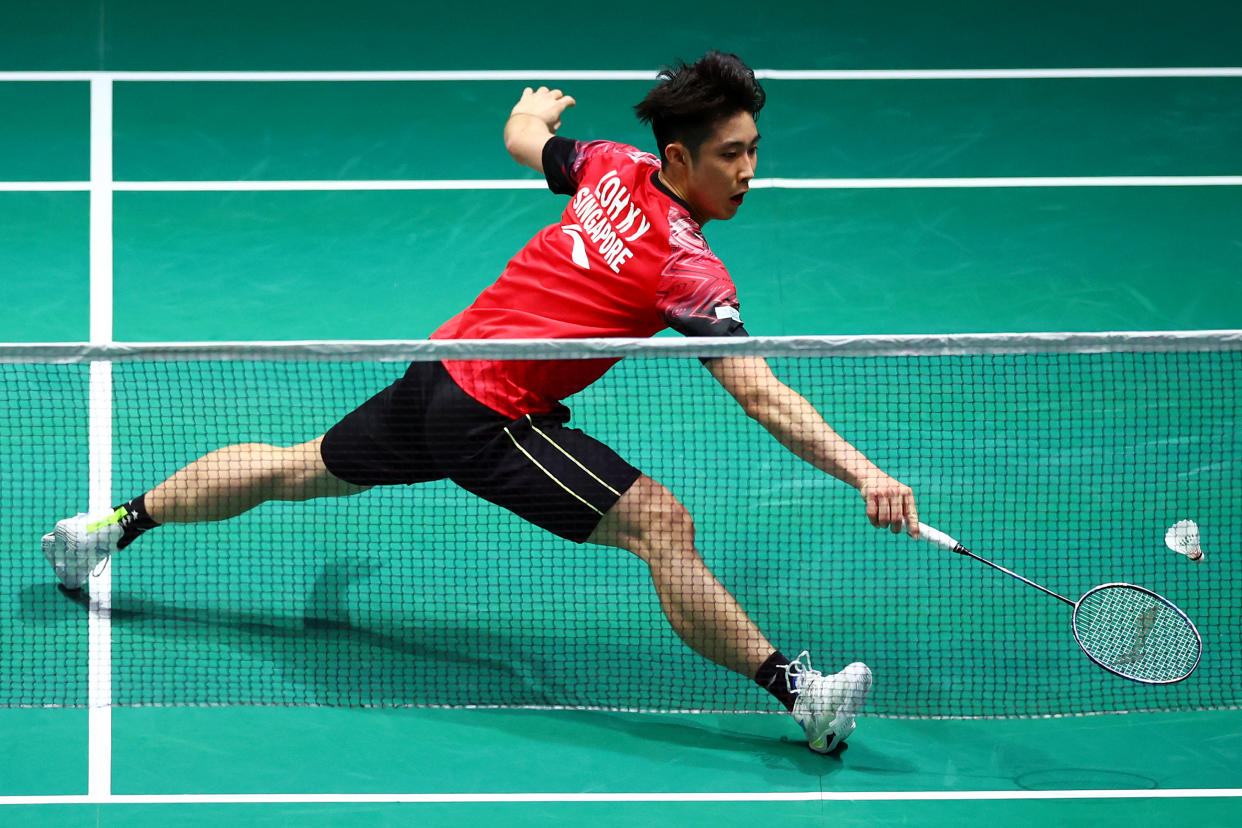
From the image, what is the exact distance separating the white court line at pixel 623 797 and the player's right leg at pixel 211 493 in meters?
0.93

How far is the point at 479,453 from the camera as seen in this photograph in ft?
14.7

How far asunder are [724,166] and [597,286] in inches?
20.7

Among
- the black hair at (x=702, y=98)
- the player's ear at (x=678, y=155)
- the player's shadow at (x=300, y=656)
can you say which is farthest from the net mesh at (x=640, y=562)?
the black hair at (x=702, y=98)

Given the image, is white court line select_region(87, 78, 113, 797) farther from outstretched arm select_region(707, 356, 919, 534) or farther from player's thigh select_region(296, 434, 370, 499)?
outstretched arm select_region(707, 356, 919, 534)

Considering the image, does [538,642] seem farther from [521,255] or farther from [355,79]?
[355,79]

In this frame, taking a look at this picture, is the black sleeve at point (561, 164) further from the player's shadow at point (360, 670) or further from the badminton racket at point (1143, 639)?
the badminton racket at point (1143, 639)

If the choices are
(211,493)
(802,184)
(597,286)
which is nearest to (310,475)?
(211,493)

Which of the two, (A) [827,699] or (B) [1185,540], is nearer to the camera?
(A) [827,699]

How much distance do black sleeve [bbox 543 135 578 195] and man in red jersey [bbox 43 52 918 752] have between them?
20 cm

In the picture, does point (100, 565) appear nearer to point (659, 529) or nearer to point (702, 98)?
point (659, 529)

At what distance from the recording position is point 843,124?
7.57 metres

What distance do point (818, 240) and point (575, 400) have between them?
1.71 m

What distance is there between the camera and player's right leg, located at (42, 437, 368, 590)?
4.80 meters

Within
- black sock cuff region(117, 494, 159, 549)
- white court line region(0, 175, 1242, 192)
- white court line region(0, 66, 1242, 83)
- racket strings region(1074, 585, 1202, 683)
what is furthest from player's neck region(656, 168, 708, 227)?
white court line region(0, 66, 1242, 83)
